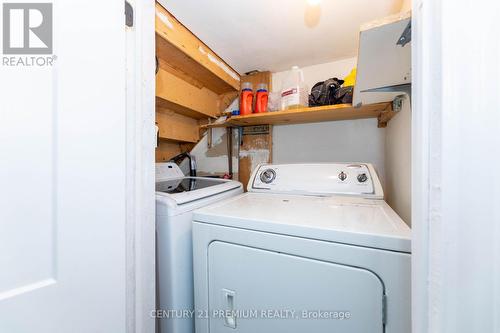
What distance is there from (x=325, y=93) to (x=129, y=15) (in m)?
1.42

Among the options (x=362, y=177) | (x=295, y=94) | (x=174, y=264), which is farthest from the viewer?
(x=295, y=94)

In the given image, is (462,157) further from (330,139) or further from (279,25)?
(330,139)

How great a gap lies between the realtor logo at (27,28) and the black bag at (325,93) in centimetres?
162

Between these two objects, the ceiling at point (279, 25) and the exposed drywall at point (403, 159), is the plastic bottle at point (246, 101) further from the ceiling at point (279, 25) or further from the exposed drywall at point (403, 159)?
the exposed drywall at point (403, 159)

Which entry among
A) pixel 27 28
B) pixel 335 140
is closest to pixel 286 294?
pixel 27 28

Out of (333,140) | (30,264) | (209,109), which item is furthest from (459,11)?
(209,109)

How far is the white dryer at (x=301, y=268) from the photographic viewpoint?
73 centimetres

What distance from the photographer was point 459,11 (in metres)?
0.41

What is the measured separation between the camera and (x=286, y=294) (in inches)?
34.3

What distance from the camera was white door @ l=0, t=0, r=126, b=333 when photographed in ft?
1.70

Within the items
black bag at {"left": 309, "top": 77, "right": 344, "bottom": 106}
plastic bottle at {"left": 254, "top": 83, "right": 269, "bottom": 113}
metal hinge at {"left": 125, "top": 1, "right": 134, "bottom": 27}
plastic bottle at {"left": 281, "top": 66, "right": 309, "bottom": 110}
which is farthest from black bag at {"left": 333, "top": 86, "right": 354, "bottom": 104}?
metal hinge at {"left": 125, "top": 1, "right": 134, "bottom": 27}

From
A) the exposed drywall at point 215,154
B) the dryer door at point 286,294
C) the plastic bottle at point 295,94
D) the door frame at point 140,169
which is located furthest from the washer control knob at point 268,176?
the door frame at point 140,169

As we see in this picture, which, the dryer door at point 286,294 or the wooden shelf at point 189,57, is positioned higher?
the wooden shelf at point 189,57

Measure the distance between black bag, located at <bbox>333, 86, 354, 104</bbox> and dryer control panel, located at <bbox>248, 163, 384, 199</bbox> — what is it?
502mm
